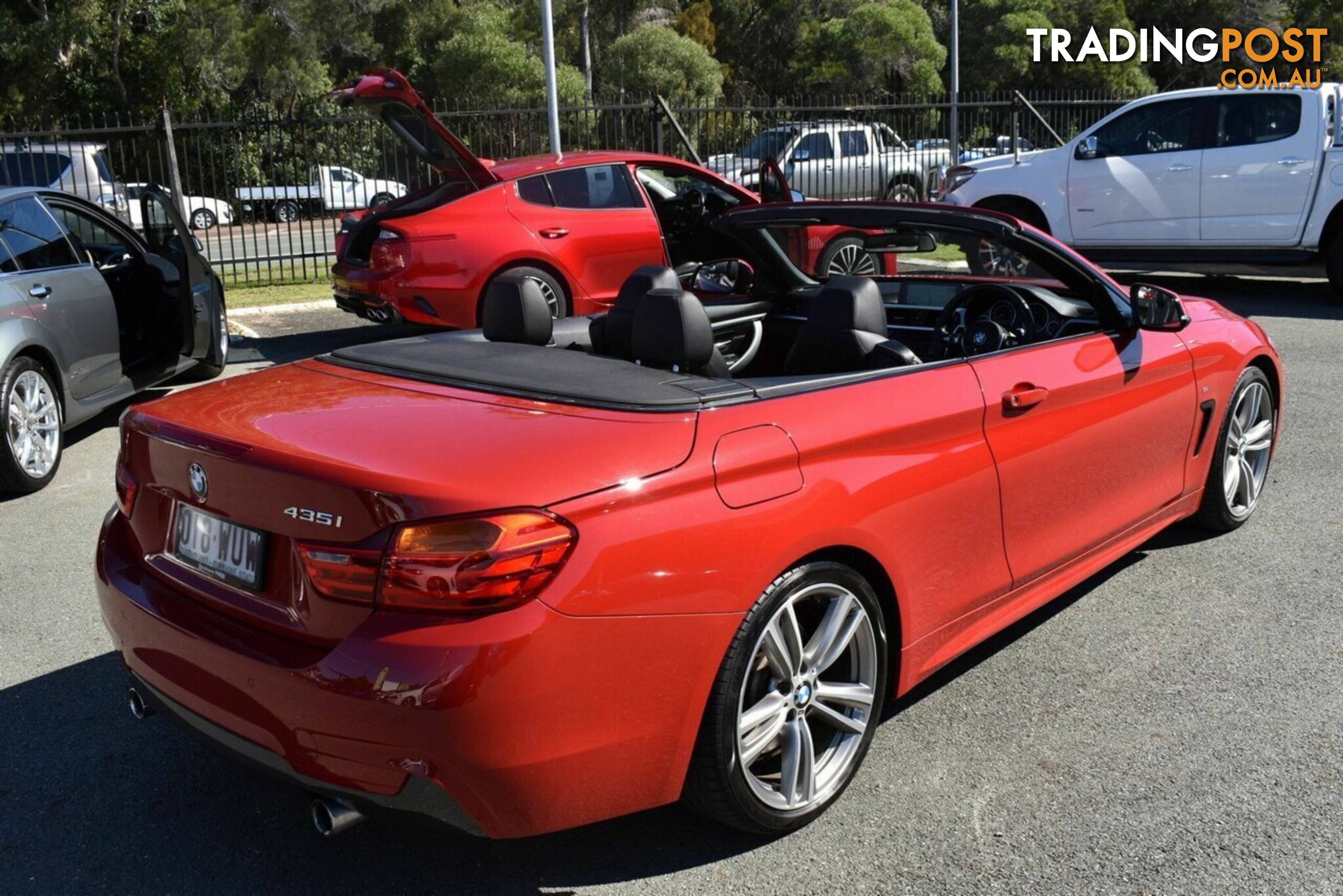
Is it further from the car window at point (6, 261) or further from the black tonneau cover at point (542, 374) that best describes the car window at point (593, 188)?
the black tonneau cover at point (542, 374)

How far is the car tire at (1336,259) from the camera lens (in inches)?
446

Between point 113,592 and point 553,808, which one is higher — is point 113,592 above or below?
above

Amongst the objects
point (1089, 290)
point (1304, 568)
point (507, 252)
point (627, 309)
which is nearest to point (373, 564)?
point (627, 309)

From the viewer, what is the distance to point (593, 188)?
33.0ft

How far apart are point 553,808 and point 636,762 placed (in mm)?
203

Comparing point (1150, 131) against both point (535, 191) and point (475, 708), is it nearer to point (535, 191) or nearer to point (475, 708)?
point (535, 191)

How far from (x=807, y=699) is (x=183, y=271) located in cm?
618

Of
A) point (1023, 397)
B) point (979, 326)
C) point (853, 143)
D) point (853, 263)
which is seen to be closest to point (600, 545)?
point (1023, 397)

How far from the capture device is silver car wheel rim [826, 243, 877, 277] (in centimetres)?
926

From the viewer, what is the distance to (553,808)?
2.58 meters

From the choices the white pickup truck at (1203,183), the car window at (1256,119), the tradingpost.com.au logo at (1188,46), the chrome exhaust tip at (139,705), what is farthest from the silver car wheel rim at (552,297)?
the tradingpost.com.au logo at (1188,46)

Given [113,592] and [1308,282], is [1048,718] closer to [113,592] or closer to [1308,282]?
[113,592]

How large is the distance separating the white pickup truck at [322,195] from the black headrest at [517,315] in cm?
676

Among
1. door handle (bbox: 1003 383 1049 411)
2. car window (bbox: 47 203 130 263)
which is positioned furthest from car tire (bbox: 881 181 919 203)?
door handle (bbox: 1003 383 1049 411)
